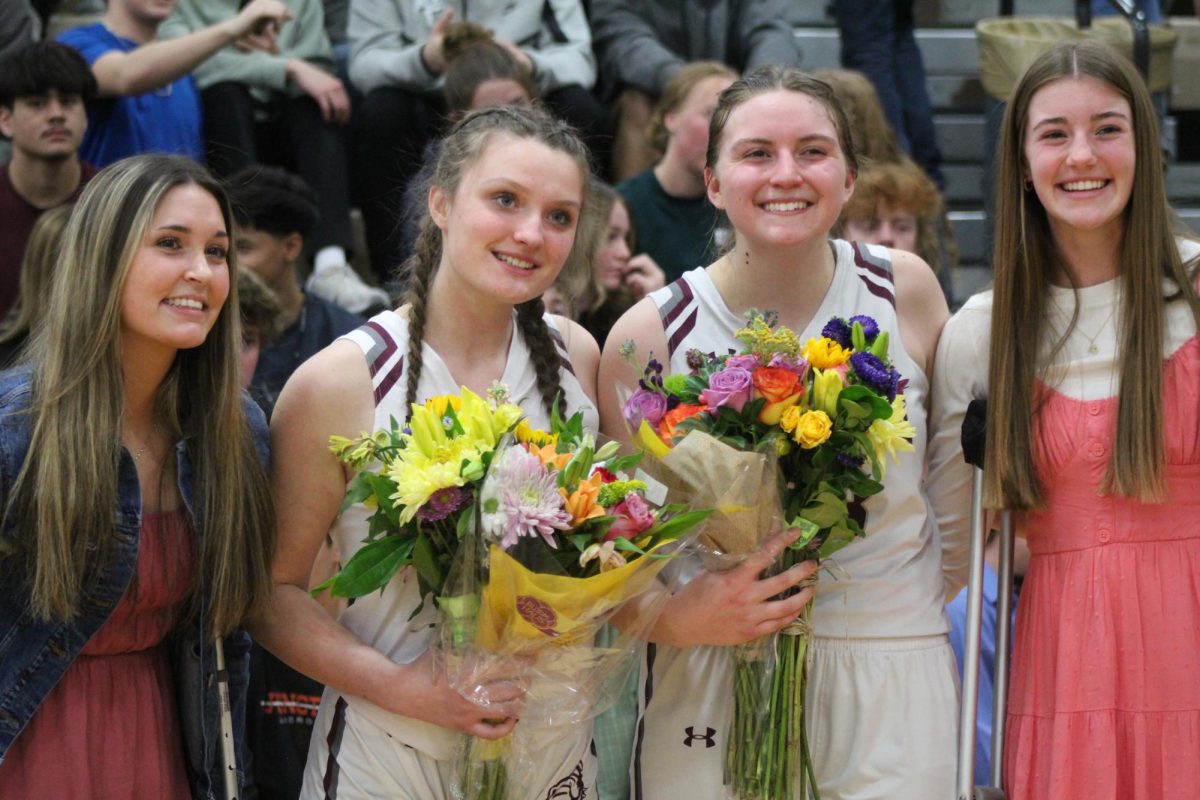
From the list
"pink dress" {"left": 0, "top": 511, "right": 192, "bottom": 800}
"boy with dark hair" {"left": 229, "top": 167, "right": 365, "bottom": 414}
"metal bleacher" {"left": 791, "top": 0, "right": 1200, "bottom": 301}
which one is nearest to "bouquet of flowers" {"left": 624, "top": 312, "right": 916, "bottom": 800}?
"pink dress" {"left": 0, "top": 511, "right": 192, "bottom": 800}

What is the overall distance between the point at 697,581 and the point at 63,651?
1280 millimetres

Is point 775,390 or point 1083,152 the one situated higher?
point 1083,152

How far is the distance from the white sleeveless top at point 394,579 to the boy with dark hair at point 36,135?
2949 millimetres

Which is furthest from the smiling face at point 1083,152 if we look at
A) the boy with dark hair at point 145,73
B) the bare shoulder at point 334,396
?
the boy with dark hair at point 145,73

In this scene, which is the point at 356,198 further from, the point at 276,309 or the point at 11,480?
the point at 11,480

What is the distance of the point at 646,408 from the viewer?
10.2 ft

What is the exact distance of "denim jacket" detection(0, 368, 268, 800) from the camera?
3.02 meters

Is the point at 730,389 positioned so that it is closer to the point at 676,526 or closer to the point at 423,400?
the point at 676,526

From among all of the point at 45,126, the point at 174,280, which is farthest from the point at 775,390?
the point at 45,126

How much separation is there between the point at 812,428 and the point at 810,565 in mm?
348

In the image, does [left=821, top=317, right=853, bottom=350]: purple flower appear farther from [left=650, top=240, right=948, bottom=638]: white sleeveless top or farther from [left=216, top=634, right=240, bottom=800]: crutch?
[left=216, top=634, right=240, bottom=800]: crutch

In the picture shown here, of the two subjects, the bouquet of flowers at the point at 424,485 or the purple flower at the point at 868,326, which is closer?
the bouquet of flowers at the point at 424,485

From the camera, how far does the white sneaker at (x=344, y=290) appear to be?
21.0ft

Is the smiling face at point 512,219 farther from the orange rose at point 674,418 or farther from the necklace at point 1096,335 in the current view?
the necklace at point 1096,335
